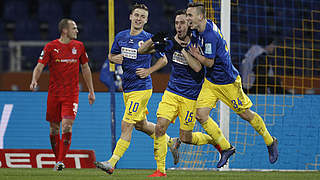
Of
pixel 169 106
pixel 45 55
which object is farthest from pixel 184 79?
pixel 45 55

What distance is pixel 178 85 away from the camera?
679cm

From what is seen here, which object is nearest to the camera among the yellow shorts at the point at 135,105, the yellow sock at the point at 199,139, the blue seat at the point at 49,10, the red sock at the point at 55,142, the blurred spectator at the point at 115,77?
the yellow shorts at the point at 135,105

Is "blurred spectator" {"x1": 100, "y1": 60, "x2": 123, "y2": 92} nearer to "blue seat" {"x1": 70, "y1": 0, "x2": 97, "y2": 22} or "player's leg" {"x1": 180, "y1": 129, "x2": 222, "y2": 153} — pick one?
"player's leg" {"x1": 180, "y1": 129, "x2": 222, "y2": 153}

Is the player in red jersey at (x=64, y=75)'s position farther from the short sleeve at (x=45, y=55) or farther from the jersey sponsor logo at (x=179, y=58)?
the jersey sponsor logo at (x=179, y=58)

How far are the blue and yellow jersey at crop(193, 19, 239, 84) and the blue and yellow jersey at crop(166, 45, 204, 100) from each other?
307 mm

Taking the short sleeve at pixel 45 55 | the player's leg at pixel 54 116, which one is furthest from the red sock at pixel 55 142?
the short sleeve at pixel 45 55

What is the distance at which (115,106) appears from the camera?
9.23 m

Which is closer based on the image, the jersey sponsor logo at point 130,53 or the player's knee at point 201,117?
the jersey sponsor logo at point 130,53

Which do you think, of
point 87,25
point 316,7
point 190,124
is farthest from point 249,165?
point 87,25

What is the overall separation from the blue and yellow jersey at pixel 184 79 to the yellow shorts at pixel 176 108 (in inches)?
2.6

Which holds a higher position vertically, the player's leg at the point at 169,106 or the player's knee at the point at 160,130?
the player's leg at the point at 169,106

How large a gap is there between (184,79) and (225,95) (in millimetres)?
717

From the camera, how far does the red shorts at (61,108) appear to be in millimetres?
7812

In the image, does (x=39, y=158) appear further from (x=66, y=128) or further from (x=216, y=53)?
(x=216, y=53)
